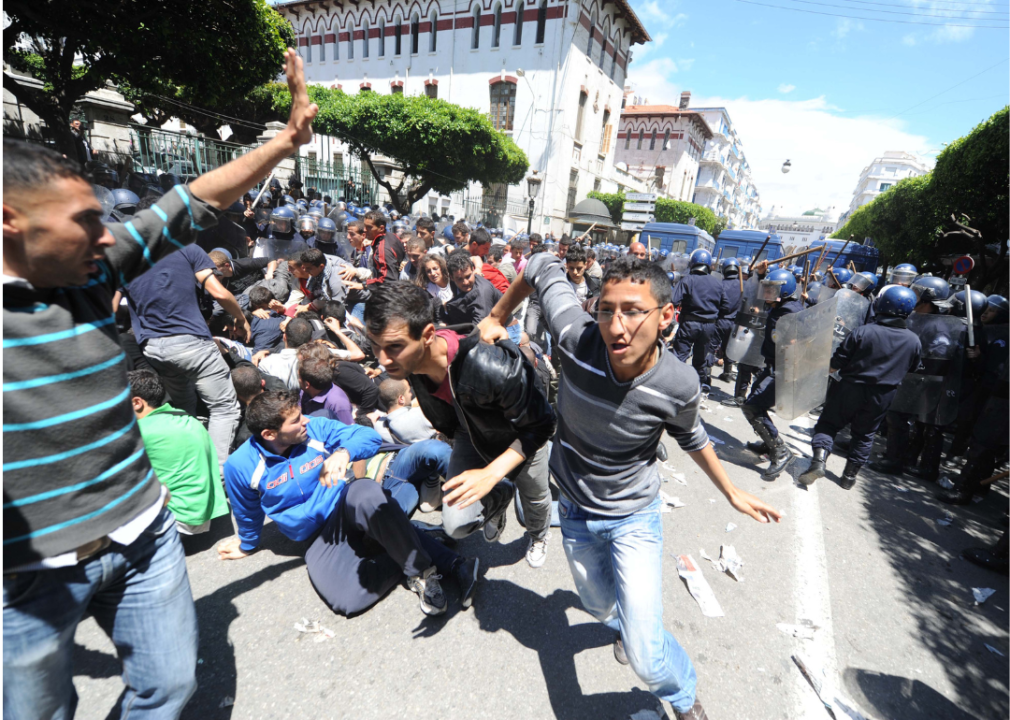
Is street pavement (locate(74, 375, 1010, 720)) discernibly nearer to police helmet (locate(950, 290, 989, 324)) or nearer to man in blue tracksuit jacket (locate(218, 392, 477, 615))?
man in blue tracksuit jacket (locate(218, 392, 477, 615))

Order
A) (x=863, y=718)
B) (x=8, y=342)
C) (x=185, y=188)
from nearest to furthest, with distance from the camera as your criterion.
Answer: (x=8, y=342) < (x=185, y=188) < (x=863, y=718)

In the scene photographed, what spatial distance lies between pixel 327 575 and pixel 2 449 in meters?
1.84

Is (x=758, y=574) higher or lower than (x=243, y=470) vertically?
lower

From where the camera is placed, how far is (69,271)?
1.17m

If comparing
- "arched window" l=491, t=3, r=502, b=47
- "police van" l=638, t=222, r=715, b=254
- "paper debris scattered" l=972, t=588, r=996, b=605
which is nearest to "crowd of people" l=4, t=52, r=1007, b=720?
"paper debris scattered" l=972, t=588, r=996, b=605

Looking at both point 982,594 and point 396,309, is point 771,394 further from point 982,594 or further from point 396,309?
point 396,309

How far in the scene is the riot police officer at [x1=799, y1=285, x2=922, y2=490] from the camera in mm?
4129

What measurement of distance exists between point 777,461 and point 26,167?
543 centimetres

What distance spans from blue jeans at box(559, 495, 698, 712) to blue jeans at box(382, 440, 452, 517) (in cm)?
116

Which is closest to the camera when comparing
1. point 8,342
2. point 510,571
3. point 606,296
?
point 8,342

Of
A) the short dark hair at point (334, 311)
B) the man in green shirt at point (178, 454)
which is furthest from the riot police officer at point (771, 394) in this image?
the man in green shirt at point (178, 454)

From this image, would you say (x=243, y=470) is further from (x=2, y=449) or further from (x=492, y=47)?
(x=492, y=47)

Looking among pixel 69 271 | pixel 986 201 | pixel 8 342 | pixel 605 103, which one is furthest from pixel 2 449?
pixel 605 103

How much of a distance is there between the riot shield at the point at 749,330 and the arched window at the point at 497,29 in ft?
101
